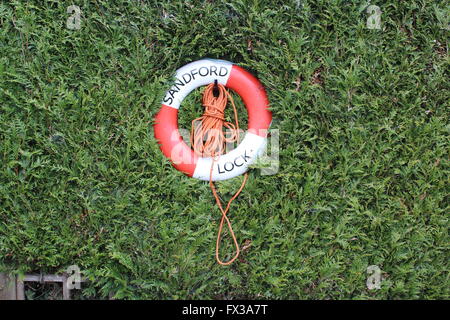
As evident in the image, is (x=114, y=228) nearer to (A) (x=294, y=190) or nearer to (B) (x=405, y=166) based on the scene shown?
(A) (x=294, y=190)

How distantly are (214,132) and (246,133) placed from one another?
183 mm

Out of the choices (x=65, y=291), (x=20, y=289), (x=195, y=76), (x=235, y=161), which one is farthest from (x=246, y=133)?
(x=20, y=289)

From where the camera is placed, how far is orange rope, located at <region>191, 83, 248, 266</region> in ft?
8.21

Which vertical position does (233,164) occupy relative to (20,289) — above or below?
above

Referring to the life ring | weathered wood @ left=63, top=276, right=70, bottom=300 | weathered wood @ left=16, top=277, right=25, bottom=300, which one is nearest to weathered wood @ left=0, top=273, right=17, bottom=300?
weathered wood @ left=16, top=277, right=25, bottom=300

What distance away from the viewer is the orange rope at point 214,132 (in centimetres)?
250

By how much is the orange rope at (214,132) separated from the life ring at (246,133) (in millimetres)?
43

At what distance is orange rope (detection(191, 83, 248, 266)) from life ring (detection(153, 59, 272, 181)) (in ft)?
0.14

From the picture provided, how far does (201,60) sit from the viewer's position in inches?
99.9

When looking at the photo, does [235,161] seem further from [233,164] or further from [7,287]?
[7,287]

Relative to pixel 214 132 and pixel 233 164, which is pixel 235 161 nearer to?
pixel 233 164

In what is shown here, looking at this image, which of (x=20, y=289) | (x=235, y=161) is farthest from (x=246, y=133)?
(x=20, y=289)

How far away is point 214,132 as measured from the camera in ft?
8.23

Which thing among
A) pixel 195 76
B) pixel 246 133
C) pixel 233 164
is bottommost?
pixel 233 164
